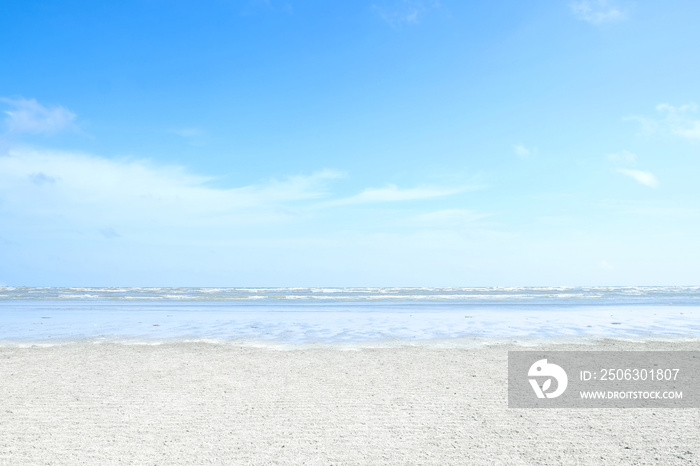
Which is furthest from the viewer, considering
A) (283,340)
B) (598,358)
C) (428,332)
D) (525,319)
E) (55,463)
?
(525,319)

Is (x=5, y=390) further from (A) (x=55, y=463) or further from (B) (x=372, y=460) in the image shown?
(B) (x=372, y=460)

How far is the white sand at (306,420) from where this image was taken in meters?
5.87

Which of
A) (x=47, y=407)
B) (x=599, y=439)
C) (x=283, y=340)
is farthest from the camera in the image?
(x=283, y=340)

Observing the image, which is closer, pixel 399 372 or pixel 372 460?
pixel 372 460

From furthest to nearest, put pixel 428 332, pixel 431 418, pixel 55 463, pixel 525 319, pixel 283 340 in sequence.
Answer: pixel 525 319
pixel 428 332
pixel 283 340
pixel 431 418
pixel 55 463

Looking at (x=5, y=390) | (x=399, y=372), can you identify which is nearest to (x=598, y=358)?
(x=399, y=372)

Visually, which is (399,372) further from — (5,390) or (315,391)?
(5,390)

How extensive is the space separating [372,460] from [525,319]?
19217 millimetres

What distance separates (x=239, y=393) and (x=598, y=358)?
834cm

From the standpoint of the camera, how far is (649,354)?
41.2 feet

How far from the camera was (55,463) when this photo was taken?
220 inches

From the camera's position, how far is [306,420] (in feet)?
23.5

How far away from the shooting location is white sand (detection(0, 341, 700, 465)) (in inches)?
231

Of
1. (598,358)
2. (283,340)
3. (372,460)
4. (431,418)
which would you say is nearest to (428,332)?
(283,340)
